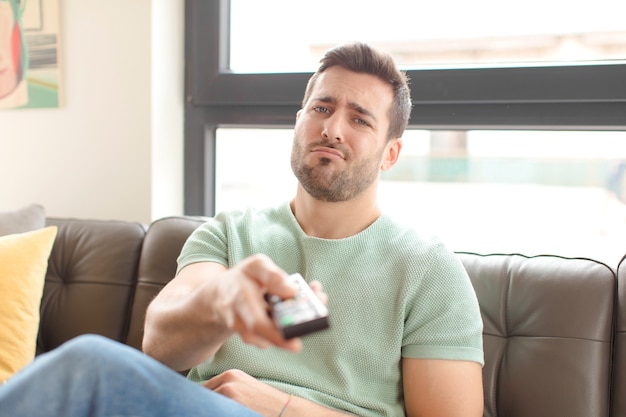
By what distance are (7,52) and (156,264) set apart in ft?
3.45

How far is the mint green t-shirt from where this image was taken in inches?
49.9

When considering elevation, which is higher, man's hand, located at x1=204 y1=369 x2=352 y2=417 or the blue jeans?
the blue jeans

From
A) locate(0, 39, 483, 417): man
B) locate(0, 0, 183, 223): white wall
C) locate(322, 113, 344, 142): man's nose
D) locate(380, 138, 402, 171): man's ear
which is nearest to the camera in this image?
locate(0, 39, 483, 417): man

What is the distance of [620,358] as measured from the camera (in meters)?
1.36

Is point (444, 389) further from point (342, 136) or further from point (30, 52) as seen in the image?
point (30, 52)

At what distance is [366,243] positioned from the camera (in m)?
1.41

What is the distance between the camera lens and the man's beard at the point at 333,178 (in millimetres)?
1441

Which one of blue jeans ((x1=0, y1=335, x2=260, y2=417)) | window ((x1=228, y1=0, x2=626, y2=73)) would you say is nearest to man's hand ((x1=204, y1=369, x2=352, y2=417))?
blue jeans ((x1=0, y1=335, x2=260, y2=417))

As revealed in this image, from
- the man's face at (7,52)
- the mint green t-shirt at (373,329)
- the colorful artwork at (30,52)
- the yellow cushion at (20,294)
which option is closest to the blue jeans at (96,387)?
the mint green t-shirt at (373,329)

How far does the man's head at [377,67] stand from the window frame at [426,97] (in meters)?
0.35

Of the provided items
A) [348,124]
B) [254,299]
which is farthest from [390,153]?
[254,299]

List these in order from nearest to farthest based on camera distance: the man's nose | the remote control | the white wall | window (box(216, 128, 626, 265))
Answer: the remote control, the man's nose, window (box(216, 128, 626, 265)), the white wall

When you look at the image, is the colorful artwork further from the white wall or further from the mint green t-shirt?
the mint green t-shirt

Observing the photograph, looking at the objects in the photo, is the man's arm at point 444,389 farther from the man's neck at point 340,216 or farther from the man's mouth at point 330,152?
the man's mouth at point 330,152
